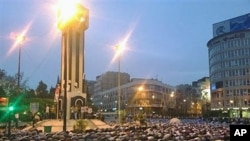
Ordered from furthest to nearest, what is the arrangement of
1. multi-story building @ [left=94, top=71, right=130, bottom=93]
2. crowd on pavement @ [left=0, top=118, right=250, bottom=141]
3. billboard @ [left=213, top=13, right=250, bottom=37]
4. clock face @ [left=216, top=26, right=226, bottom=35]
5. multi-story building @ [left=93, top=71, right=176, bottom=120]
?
multi-story building @ [left=94, top=71, right=130, bottom=93], multi-story building @ [left=93, top=71, right=176, bottom=120], clock face @ [left=216, top=26, right=226, bottom=35], billboard @ [left=213, top=13, right=250, bottom=37], crowd on pavement @ [left=0, top=118, right=250, bottom=141]

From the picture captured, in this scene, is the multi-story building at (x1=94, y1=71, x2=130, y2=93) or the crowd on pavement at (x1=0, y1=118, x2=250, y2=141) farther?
the multi-story building at (x1=94, y1=71, x2=130, y2=93)

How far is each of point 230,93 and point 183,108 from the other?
635 inches

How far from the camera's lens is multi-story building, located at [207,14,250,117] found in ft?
266

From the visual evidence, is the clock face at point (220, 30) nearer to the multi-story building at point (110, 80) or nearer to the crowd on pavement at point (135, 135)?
the multi-story building at point (110, 80)

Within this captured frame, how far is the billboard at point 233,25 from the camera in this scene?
8300 centimetres

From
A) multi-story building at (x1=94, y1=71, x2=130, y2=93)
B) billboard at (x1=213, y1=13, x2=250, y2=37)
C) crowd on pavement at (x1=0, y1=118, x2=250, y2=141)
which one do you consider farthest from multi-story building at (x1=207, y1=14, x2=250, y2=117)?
crowd on pavement at (x1=0, y1=118, x2=250, y2=141)

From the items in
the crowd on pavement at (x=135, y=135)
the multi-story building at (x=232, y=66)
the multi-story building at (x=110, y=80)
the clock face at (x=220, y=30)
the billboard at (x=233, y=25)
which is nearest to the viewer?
the crowd on pavement at (x=135, y=135)

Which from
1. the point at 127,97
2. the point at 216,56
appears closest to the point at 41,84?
the point at 127,97

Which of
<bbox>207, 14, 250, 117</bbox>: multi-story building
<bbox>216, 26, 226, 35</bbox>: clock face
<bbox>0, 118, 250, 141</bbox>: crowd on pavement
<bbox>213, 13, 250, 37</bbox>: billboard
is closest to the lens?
<bbox>0, 118, 250, 141</bbox>: crowd on pavement

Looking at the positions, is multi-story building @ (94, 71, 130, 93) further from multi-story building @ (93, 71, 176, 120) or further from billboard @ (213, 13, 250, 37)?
billboard @ (213, 13, 250, 37)

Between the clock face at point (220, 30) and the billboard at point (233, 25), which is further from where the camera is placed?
the clock face at point (220, 30)

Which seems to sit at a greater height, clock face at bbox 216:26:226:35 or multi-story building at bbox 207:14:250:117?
clock face at bbox 216:26:226:35

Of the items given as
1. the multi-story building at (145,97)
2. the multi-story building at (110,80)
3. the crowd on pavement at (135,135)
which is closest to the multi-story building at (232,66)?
the multi-story building at (145,97)

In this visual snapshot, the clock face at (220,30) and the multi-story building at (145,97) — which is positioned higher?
the clock face at (220,30)
